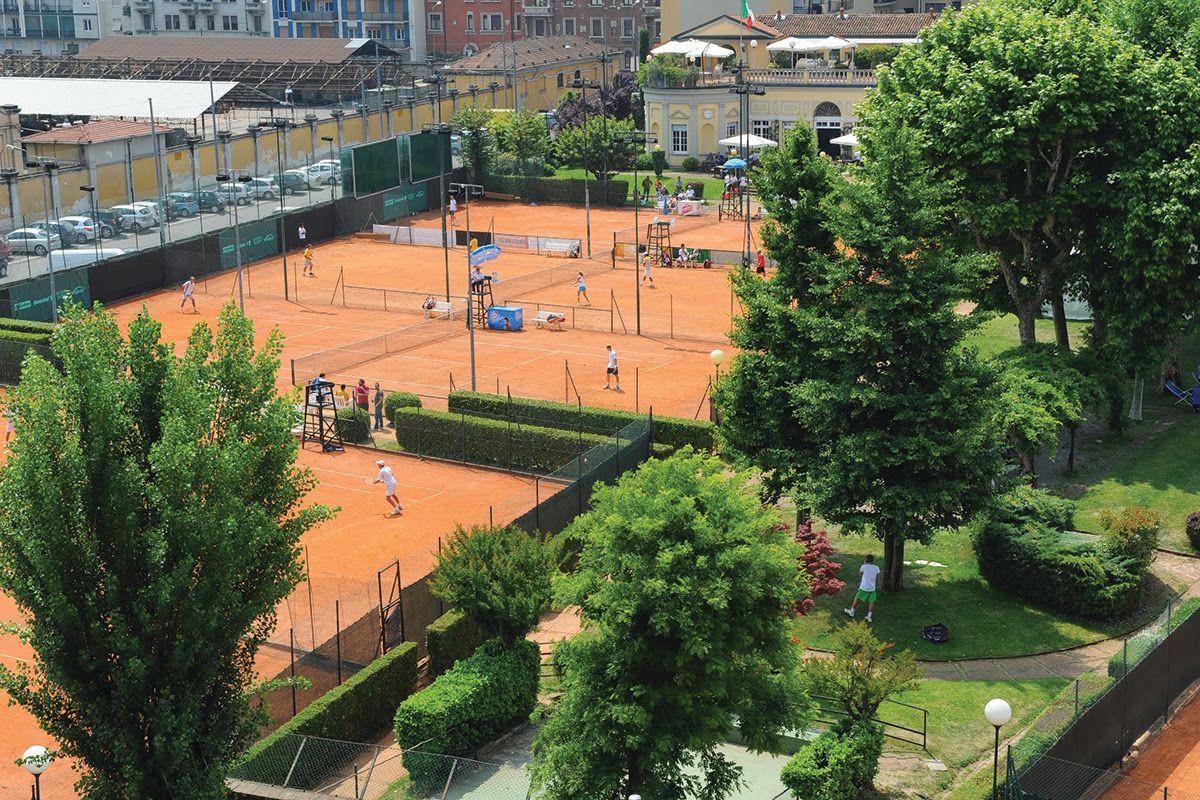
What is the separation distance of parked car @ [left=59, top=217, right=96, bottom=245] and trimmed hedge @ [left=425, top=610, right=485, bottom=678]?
46635 mm

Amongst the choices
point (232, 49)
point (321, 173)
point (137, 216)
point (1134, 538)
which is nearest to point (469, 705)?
point (1134, 538)

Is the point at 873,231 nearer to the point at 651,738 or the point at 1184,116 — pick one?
the point at 651,738

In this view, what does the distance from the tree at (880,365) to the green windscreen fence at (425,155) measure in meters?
55.1

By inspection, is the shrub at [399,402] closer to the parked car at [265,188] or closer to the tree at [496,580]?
the tree at [496,580]

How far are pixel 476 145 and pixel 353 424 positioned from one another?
1940 inches

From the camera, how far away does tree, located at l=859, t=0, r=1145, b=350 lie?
40906mm

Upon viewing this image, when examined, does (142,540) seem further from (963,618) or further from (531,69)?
(531,69)

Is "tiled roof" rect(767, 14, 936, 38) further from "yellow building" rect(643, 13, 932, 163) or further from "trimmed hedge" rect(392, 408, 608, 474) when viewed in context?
"trimmed hedge" rect(392, 408, 608, 474)

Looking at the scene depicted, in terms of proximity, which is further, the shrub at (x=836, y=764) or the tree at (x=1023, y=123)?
the tree at (x=1023, y=123)

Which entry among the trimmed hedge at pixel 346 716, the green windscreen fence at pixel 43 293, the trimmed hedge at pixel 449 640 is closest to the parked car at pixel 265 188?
the green windscreen fence at pixel 43 293

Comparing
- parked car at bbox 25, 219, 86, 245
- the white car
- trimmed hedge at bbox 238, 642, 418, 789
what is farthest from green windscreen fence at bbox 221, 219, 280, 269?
trimmed hedge at bbox 238, 642, 418, 789

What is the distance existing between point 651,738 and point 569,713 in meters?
1.23

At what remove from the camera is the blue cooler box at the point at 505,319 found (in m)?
58.7

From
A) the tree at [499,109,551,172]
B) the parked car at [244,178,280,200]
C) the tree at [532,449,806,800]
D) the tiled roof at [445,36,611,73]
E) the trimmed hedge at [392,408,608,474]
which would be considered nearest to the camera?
the tree at [532,449,806,800]
